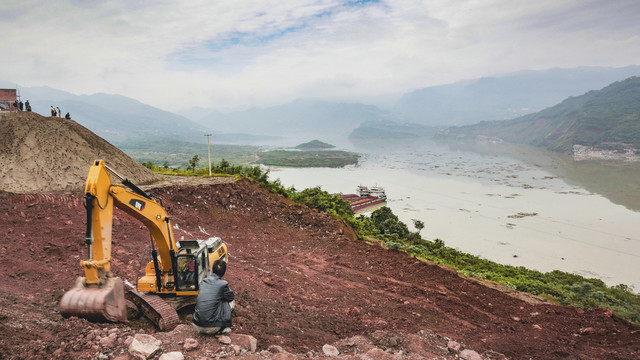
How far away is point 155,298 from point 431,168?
212ft

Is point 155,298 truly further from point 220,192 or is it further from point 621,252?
point 621,252

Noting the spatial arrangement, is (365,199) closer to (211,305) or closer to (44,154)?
(44,154)

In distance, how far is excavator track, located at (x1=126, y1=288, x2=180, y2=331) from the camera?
5.76 m

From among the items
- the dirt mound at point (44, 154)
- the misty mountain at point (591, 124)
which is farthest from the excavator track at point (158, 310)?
the misty mountain at point (591, 124)

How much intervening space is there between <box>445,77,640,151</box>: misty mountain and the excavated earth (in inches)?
3825

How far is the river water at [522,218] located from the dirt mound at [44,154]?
868 inches

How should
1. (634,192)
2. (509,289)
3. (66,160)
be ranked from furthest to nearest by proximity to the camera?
(634,192) → (66,160) → (509,289)

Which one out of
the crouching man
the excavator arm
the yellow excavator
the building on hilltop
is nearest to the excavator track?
the yellow excavator

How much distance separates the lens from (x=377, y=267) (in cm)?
1123

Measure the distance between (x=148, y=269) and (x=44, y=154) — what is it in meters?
10.5

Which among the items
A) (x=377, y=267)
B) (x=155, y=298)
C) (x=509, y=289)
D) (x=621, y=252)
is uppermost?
(x=155, y=298)

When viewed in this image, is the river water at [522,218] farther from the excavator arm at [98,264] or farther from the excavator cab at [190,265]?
the excavator arm at [98,264]

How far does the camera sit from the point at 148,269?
22.0 ft

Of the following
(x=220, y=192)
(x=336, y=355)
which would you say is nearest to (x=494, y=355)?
(x=336, y=355)
